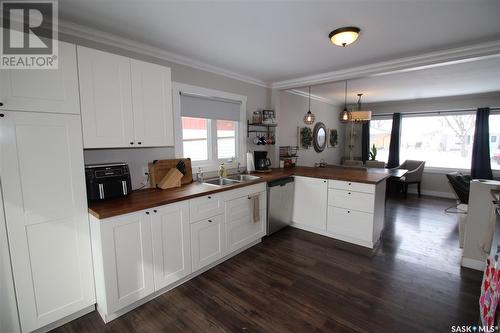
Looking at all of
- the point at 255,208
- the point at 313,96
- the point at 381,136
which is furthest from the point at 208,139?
the point at 381,136

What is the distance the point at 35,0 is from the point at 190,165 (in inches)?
73.4

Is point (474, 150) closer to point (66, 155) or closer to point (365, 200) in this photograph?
point (365, 200)

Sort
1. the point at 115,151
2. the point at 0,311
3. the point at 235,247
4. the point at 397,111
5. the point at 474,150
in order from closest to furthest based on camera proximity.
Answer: the point at 0,311 < the point at 115,151 < the point at 235,247 < the point at 474,150 < the point at 397,111

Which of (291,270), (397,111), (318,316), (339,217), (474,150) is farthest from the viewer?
(397,111)

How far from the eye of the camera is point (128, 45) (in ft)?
7.90

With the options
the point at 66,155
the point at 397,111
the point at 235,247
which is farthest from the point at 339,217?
the point at 397,111

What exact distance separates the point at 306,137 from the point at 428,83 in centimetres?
236

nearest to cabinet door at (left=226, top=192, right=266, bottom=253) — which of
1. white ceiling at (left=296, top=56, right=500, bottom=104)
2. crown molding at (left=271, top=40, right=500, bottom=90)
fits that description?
crown molding at (left=271, top=40, right=500, bottom=90)

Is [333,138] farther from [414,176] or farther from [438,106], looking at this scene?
[438,106]

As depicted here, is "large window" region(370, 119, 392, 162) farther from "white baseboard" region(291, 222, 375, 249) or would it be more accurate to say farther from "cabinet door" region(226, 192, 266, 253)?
"cabinet door" region(226, 192, 266, 253)

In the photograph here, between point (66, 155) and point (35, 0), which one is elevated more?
point (35, 0)

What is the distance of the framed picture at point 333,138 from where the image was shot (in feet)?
20.9

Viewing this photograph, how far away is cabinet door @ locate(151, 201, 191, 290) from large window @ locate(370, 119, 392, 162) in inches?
249

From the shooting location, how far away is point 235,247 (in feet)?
9.27
